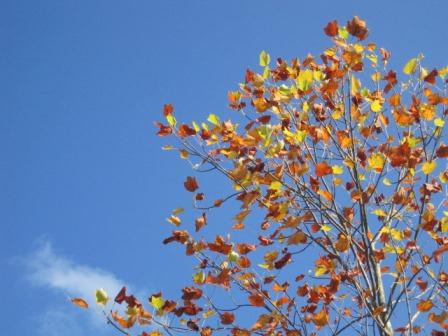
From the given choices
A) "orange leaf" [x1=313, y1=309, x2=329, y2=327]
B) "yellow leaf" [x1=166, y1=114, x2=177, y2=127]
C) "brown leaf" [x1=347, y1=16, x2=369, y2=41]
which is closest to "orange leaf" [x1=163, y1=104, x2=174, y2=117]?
"yellow leaf" [x1=166, y1=114, x2=177, y2=127]

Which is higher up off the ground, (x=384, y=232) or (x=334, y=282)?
(x=384, y=232)

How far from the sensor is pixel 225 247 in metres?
3.19

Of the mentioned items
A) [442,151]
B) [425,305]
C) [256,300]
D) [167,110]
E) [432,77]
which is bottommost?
[425,305]

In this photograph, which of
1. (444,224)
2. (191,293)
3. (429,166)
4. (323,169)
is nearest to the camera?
(323,169)

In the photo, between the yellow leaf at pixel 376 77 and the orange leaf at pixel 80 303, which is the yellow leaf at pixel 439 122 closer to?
the yellow leaf at pixel 376 77

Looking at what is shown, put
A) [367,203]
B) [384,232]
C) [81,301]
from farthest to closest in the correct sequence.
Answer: [384,232] < [367,203] < [81,301]

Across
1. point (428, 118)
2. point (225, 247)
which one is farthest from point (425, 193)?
point (225, 247)

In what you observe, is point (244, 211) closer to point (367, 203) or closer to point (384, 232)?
point (367, 203)

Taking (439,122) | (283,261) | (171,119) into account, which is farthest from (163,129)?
(439,122)

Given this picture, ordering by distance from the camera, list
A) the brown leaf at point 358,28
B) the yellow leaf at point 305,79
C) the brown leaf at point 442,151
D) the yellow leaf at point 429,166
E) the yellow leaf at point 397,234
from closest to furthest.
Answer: the yellow leaf at point 305,79 < the yellow leaf at point 429,166 < the brown leaf at point 358,28 < the brown leaf at point 442,151 < the yellow leaf at point 397,234

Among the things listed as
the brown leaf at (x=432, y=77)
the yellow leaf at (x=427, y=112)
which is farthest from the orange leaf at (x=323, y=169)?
the brown leaf at (x=432, y=77)

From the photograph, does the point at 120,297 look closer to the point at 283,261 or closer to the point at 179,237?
the point at 179,237

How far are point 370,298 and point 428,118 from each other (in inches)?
43.3

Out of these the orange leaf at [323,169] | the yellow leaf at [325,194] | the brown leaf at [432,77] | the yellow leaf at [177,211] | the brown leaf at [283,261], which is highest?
the brown leaf at [432,77]
